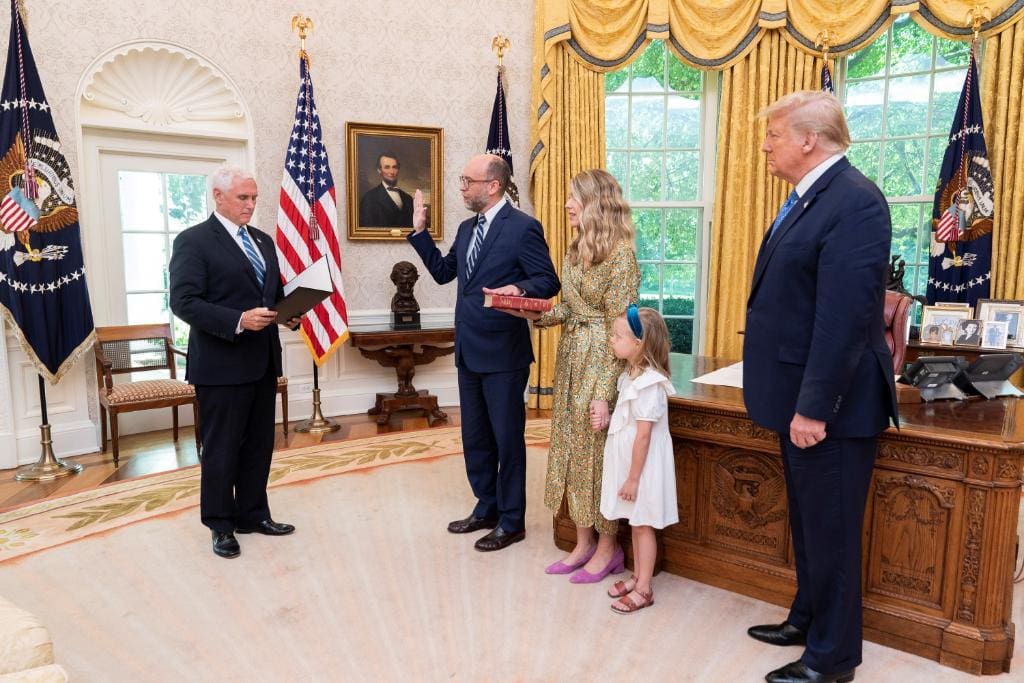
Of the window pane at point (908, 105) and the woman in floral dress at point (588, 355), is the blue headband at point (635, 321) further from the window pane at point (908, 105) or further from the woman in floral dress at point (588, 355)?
the window pane at point (908, 105)

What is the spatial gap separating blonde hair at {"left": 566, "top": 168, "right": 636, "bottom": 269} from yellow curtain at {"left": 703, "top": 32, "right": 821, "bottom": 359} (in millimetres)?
3563

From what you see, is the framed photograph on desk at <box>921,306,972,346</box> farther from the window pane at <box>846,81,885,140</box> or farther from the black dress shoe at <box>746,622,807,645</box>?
the black dress shoe at <box>746,622,807,645</box>

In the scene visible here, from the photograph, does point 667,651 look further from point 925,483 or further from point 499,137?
point 499,137

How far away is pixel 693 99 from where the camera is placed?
6188mm

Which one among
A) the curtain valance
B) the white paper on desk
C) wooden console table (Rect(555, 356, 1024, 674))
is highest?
the curtain valance

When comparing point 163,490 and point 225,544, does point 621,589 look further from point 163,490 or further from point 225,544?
point 163,490

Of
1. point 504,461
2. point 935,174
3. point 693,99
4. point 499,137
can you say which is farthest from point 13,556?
point 935,174

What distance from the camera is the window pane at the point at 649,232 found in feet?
A: 21.0

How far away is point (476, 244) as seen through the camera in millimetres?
3059

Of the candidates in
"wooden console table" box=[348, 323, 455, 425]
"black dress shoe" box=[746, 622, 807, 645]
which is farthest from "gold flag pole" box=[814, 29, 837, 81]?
"black dress shoe" box=[746, 622, 807, 645]

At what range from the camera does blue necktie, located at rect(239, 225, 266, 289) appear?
9.77 ft

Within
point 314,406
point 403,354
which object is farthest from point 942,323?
point 314,406

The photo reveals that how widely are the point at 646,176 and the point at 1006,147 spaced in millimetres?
2679

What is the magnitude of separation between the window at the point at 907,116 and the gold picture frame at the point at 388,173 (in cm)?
351
